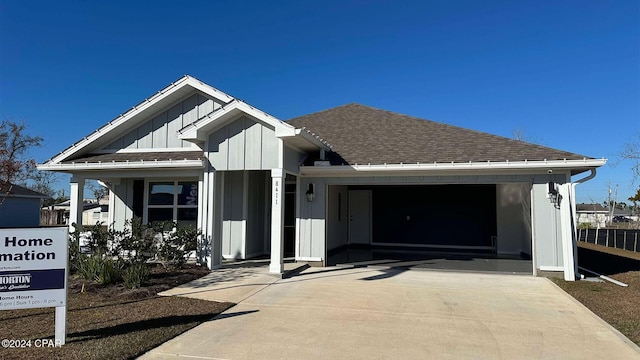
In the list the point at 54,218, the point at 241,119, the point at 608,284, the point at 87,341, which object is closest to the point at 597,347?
the point at 608,284

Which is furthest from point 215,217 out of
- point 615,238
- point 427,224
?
point 615,238

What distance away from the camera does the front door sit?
15.5 metres

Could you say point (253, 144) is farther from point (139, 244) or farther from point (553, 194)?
point (553, 194)

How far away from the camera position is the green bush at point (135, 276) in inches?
286

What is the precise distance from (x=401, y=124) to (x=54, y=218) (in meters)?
40.8

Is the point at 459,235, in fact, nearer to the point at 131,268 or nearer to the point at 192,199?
the point at 192,199

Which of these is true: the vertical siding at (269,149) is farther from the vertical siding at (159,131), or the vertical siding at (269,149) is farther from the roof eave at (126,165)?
the vertical siding at (159,131)

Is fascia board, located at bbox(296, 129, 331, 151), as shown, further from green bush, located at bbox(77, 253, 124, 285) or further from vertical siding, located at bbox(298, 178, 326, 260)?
green bush, located at bbox(77, 253, 124, 285)

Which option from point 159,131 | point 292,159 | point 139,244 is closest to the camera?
point 139,244

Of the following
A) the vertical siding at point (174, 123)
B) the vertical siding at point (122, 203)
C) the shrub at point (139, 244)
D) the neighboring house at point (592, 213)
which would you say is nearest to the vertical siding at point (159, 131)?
the vertical siding at point (174, 123)

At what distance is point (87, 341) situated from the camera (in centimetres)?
449

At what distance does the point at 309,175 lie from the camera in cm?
1049

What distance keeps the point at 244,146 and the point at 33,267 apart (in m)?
5.16

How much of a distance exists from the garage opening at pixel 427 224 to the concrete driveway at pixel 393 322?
4.31m
